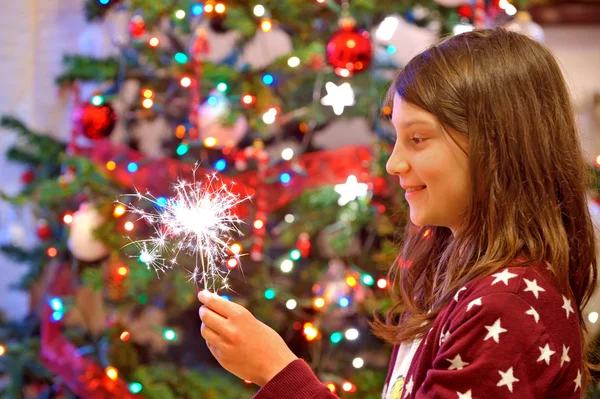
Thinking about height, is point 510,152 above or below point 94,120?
above

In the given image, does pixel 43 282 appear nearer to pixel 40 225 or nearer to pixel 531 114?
pixel 40 225

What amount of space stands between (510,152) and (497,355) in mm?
272

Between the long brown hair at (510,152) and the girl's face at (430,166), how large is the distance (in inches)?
0.5

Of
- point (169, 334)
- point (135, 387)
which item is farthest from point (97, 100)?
point (135, 387)

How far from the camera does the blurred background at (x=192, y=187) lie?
2.01 m

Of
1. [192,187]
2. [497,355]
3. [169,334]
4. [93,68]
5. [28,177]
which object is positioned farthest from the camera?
[28,177]

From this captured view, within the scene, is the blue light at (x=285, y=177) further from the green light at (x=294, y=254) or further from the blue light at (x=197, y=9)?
the blue light at (x=197, y=9)

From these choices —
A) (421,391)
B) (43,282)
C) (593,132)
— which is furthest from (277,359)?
(593,132)

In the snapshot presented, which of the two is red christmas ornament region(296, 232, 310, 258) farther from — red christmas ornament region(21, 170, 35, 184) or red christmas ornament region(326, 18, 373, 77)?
red christmas ornament region(21, 170, 35, 184)

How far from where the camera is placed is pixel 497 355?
0.79 m

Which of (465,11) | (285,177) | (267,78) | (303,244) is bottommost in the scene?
(303,244)

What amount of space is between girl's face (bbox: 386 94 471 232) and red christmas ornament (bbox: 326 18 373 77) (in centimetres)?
102

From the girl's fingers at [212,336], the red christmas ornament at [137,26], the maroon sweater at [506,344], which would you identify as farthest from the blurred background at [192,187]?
the maroon sweater at [506,344]

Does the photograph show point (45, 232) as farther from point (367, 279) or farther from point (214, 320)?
point (214, 320)
